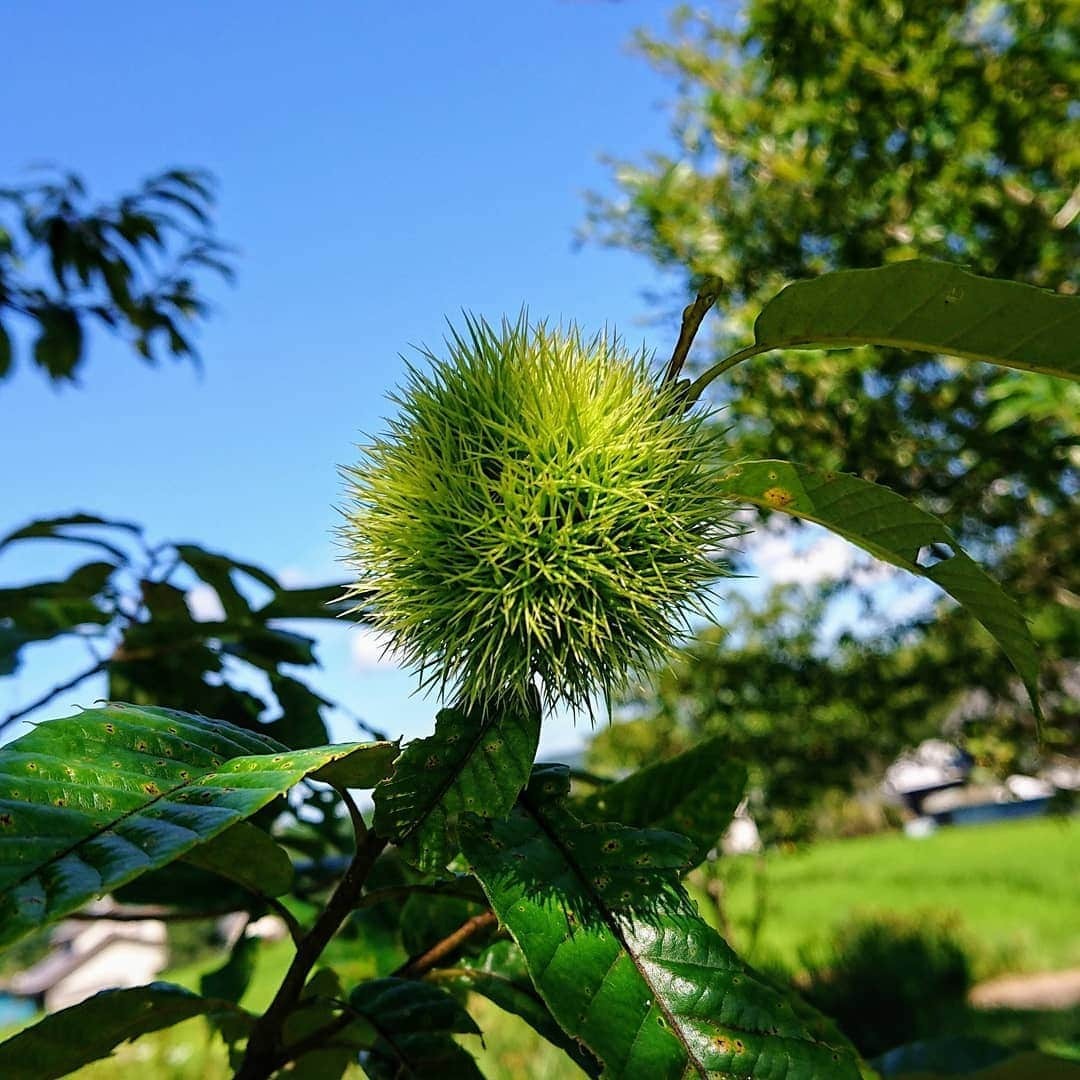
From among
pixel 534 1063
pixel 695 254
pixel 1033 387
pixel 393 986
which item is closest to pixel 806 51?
pixel 695 254

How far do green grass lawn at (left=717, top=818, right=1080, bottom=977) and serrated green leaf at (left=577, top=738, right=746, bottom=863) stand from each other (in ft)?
13.5

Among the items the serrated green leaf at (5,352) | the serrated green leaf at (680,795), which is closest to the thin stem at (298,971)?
the serrated green leaf at (680,795)

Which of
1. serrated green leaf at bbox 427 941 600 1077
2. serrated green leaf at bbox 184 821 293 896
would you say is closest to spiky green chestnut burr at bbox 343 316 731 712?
serrated green leaf at bbox 184 821 293 896

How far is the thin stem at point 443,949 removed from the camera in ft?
3.67

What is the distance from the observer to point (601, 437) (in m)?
0.91

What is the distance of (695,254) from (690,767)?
155 inches

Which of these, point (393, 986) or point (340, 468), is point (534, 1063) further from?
point (340, 468)

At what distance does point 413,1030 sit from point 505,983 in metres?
0.12

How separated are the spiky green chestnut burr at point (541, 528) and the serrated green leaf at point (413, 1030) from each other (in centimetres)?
42

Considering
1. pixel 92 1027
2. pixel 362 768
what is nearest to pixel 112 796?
pixel 362 768

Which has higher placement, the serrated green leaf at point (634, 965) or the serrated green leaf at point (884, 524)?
the serrated green leaf at point (884, 524)

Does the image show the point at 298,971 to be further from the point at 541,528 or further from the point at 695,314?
the point at 695,314

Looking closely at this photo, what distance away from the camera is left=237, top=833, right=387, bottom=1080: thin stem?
0.90 metres

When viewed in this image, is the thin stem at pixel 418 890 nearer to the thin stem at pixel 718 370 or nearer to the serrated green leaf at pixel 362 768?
the serrated green leaf at pixel 362 768
